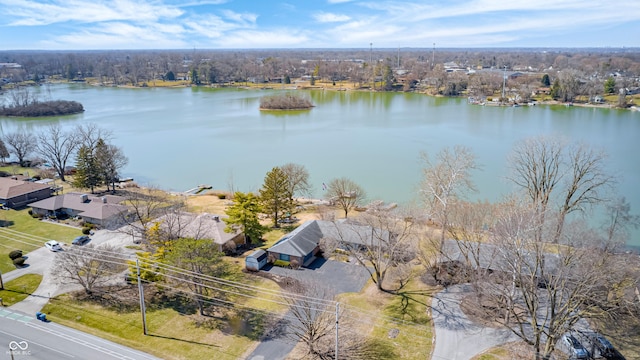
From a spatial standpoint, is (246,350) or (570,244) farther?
(246,350)

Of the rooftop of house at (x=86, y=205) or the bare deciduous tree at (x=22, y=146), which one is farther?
the bare deciduous tree at (x=22, y=146)

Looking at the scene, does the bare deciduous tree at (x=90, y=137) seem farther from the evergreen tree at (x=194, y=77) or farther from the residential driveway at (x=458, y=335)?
the evergreen tree at (x=194, y=77)

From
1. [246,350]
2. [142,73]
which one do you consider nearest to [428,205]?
[246,350]

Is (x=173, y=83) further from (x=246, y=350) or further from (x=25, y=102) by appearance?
(x=246, y=350)

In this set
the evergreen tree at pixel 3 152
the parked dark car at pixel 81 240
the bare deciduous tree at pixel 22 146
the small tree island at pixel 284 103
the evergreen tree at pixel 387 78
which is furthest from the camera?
the evergreen tree at pixel 387 78

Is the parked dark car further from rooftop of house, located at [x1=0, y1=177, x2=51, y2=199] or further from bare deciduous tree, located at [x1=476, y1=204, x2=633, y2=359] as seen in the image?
bare deciduous tree, located at [x1=476, y1=204, x2=633, y2=359]

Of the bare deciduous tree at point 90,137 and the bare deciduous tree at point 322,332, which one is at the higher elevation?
the bare deciduous tree at point 90,137
